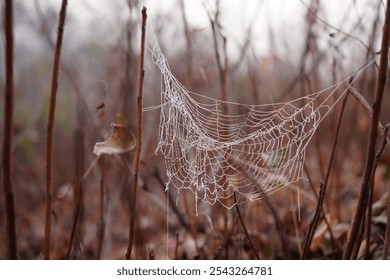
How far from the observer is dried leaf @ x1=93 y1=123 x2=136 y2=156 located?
3.84ft

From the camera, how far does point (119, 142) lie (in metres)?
1.18

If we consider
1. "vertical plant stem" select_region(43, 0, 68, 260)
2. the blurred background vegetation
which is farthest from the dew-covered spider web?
"vertical plant stem" select_region(43, 0, 68, 260)

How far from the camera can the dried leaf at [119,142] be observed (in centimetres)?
117

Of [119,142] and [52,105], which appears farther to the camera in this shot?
[119,142]

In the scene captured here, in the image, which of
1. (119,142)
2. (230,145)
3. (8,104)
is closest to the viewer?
(8,104)

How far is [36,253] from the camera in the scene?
208 centimetres

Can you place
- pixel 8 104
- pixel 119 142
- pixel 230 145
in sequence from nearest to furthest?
pixel 8 104 < pixel 119 142 < pixel 230 145

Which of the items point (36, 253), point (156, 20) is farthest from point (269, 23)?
point (36, 253)

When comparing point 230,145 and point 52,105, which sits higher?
point 52,105

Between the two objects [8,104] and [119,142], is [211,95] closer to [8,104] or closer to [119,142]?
[119,142]

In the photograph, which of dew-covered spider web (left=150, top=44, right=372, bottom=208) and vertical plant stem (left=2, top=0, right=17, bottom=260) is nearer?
vertical plant stem (left=2, top=0, right=17, bottom=260)

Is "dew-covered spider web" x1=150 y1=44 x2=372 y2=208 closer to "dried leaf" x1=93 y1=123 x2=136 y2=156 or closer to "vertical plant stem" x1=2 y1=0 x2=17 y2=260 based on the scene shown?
"dried leaf" x1=93 y1=123 x2=136 y2=156

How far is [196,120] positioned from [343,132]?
3.11 ft

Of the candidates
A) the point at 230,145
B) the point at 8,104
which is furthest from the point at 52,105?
the point at 230,145
